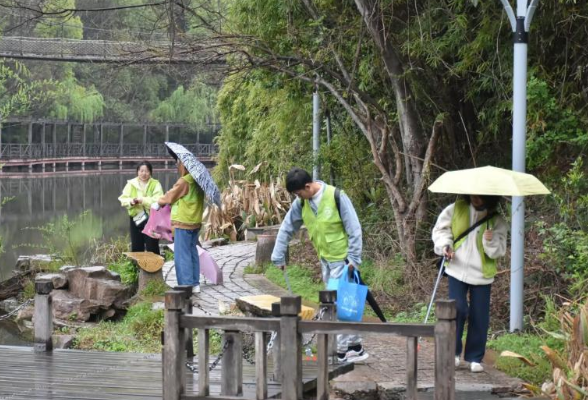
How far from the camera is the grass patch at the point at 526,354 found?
7.57m

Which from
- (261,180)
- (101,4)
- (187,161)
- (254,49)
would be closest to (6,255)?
(261,180)

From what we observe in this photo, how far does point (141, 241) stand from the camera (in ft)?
46.9

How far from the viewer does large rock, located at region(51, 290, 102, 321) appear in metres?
12.0

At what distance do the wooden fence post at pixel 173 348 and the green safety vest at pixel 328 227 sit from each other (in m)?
1.94

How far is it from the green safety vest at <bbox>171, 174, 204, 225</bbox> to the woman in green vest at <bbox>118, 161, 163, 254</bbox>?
3075 millimetres

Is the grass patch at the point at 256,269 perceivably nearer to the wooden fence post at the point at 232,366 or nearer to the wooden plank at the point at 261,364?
the wooden fence post at the point at 232,366

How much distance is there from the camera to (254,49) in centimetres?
1391

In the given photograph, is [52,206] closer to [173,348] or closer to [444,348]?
[173,348]

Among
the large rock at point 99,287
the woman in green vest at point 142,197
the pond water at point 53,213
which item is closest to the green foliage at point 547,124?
the large rock at point 99,287

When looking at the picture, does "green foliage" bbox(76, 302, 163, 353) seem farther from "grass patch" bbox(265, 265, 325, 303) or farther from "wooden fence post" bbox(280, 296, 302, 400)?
"wooden fence post" bbox(280, 296, 302, 400)

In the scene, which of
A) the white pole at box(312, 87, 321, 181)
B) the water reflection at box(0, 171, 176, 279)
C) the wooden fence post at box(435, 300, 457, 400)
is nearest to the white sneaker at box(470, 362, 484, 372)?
the wooden fence post at box(435, 300, 457, 400)

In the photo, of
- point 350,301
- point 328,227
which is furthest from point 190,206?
point 350,301

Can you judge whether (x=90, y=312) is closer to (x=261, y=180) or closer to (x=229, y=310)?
(x=229, y=310)

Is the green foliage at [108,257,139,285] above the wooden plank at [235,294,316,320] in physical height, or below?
below
